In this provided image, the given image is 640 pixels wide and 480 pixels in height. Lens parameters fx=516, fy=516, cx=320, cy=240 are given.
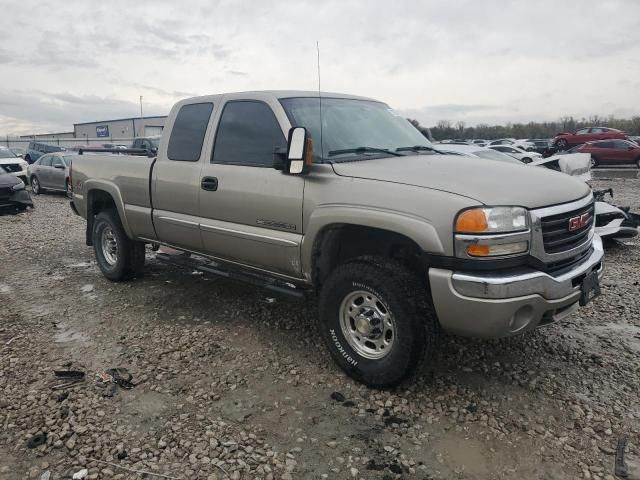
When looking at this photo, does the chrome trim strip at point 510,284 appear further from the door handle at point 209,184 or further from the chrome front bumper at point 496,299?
the door handle at point 209,184

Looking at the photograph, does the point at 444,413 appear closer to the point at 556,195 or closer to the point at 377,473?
the point at 377,473

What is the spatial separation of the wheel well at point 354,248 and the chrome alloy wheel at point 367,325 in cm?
31

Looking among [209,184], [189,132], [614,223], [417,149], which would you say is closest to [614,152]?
[614,223]

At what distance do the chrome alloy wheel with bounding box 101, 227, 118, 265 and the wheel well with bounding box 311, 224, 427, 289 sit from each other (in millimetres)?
3286

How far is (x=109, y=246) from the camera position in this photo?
614 cm

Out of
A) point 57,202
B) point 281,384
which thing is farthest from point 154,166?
point 57,202

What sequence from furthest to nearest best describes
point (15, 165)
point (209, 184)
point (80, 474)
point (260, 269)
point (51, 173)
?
1. point (15, 165)
2. point (51, 173)
3. point (209, 184)
4. point (260, 269)
5. point (80, 474)

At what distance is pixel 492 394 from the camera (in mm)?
3447

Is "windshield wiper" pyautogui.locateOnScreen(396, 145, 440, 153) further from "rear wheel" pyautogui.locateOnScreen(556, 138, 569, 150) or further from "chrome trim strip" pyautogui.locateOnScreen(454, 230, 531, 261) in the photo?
"rear wheel" pyautogui.locateOnScreen(556, 138, 569, 150)

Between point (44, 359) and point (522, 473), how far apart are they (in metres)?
3.46

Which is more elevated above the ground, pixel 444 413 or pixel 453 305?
pixel 453 305

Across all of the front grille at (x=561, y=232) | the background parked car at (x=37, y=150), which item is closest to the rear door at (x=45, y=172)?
the background parked car at (x=37, y=150)

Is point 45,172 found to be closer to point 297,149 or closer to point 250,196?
point 250,196

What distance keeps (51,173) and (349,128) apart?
15015 millimetres
